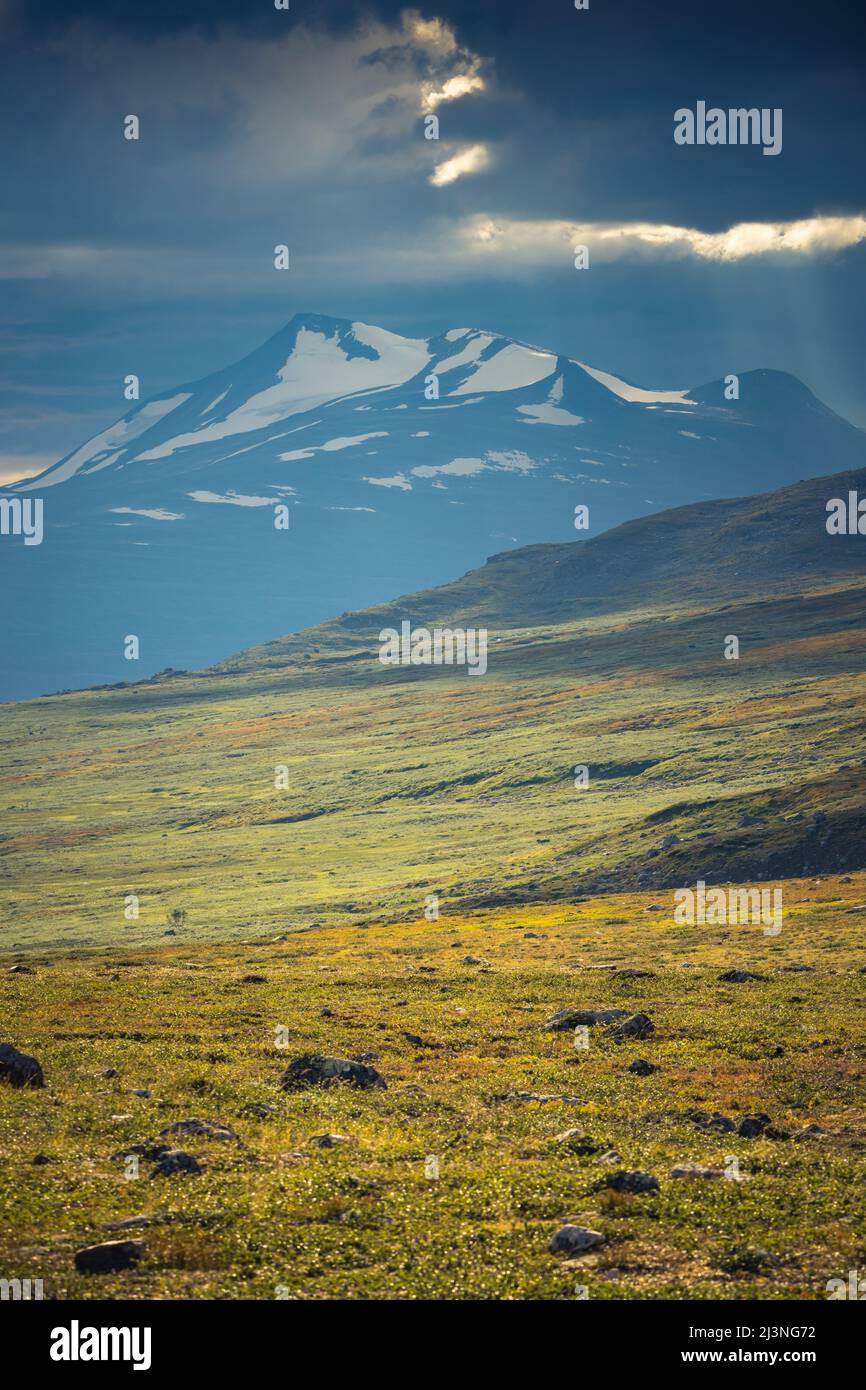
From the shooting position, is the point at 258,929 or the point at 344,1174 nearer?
the point at 344,1174

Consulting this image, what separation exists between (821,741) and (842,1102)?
16019 centimetres

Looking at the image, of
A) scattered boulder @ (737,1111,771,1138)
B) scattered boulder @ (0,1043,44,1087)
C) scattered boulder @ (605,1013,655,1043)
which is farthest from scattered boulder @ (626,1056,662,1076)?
scattered boulder @ (0,1043,44,1087)

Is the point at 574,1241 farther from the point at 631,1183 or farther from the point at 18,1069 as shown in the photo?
the point at 18,1069

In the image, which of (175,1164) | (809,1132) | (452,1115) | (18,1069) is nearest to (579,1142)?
(452,1115)

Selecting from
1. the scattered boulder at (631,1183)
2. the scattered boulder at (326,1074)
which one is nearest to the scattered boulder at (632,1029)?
the scattered boulder at (326,1074)

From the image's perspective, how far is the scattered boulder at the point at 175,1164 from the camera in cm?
2547

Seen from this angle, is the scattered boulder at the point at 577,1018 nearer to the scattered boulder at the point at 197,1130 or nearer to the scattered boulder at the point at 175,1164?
the scattered boulder at the point at 197,1130

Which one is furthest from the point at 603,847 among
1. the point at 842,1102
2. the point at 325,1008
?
the point at 842,1102

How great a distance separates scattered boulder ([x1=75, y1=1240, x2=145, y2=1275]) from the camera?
20078 millimetres

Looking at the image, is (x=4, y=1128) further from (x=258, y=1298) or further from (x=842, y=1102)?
(x=842, y=1102)

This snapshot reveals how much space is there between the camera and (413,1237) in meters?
22.4

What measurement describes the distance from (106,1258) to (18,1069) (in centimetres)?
1337

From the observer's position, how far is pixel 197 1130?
28547mm

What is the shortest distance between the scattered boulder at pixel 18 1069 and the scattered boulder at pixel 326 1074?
245 inches
